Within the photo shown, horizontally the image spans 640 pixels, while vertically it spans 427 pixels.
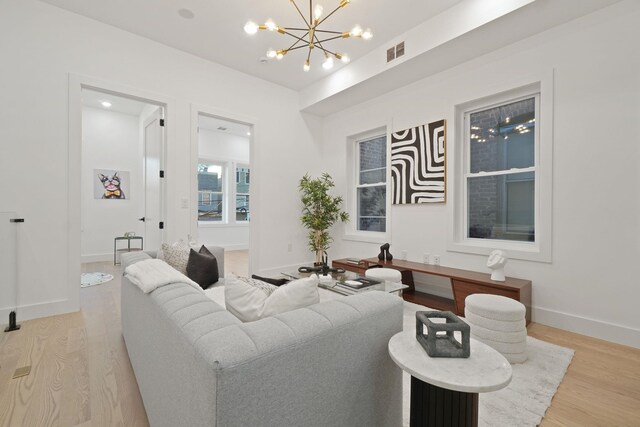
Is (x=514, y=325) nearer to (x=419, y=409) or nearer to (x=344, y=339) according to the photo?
(x=419, y=409)

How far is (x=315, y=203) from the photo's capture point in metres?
5.16

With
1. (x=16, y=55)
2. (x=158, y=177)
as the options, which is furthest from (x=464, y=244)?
(x=16, y=55)

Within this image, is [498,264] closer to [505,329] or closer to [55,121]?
[505,329]

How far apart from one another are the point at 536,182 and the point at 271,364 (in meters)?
3.39

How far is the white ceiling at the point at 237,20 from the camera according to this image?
312 cm

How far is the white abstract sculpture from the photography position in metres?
2.99

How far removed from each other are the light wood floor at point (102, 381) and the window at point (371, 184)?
259 cm

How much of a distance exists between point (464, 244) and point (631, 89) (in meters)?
2.03

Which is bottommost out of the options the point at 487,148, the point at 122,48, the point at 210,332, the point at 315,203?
the point at 210,332

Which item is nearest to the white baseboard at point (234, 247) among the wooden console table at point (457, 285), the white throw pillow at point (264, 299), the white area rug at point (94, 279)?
the white area rug at point (94, 279)

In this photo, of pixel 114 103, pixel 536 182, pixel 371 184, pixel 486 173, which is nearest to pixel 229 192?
pixel 114 103

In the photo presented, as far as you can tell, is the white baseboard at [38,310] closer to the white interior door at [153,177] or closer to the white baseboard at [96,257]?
the white interior door at [153,177]

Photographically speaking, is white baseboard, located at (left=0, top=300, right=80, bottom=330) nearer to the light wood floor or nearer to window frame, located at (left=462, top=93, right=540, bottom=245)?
the light wood floor

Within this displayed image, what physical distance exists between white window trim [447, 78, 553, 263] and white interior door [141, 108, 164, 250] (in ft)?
12.8
